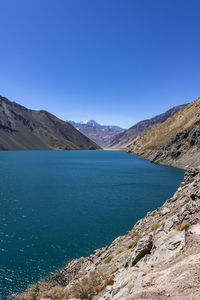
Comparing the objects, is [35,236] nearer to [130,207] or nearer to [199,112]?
[130,207]

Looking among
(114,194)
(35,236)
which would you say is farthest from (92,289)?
(114,194)

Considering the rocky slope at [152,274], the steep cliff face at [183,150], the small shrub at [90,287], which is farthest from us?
the steep cliff face at [183,150]

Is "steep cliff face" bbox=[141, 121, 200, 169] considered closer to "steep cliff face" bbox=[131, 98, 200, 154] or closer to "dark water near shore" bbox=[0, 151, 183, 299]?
"steep cliff face" bbox=[131, 98, 200, 154]

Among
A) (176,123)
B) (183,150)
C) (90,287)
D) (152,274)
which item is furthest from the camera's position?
(176,123)

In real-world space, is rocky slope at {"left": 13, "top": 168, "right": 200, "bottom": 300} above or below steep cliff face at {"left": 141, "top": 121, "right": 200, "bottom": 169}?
below

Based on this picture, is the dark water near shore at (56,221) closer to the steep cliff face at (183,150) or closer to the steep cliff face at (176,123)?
the steep cliff face at (183,150)

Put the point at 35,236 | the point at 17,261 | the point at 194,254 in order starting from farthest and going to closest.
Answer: the point at 35,236 → the point at 17,261 → the point at 194,254

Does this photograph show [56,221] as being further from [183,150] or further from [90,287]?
[183,150]


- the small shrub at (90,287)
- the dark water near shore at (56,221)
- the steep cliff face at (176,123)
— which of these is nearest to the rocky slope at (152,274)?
the small shrub at (90,287)

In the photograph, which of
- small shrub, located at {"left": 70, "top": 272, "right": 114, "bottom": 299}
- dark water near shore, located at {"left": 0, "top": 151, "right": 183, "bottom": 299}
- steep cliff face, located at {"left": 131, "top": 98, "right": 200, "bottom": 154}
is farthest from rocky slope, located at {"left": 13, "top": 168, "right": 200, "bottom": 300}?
steep cliff face, located at {"left": 131, "top": 98, "right": 200, "bottom": 154}

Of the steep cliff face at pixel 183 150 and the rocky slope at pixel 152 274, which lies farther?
the steep cliff face at pixel 183 150

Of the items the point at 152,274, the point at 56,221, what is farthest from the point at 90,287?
the point at 56,221
